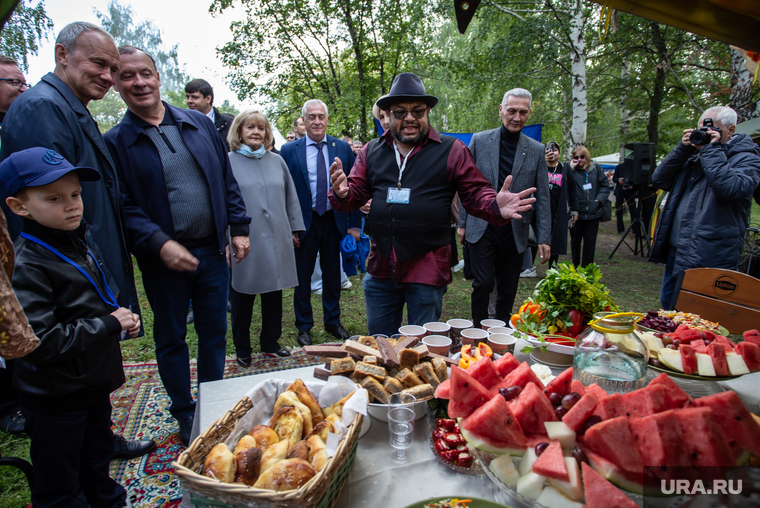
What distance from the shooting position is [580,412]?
3.16 ft

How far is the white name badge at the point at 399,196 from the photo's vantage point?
2475 mm

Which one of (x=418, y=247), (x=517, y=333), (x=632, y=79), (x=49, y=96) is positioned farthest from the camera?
(x=632, y=79)

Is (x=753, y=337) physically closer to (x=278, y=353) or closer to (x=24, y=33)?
(x=278, y=353)

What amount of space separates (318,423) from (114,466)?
6.64ft

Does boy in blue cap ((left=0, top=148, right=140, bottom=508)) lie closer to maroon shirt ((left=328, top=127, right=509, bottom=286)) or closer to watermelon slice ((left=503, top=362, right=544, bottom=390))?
maroon shirt ((left=328, top=127, right=509, bottom=286))

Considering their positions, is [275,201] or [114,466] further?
[275,201]

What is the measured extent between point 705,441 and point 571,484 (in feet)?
1.03

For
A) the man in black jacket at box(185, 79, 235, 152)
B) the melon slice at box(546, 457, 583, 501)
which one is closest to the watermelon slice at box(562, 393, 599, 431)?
the melon slice at box(546, 457, 583, 501)

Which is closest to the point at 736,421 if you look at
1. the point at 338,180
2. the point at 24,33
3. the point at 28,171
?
the point at 338,180

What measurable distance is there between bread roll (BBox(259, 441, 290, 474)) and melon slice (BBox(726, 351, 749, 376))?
154cm

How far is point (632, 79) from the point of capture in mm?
12031

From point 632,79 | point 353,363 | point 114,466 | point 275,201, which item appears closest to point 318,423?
point 353,363

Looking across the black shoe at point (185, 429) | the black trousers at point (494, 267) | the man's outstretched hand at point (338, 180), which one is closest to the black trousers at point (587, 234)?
the black trousers at point (494, 267)

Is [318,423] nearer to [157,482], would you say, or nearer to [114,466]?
[157,482]
